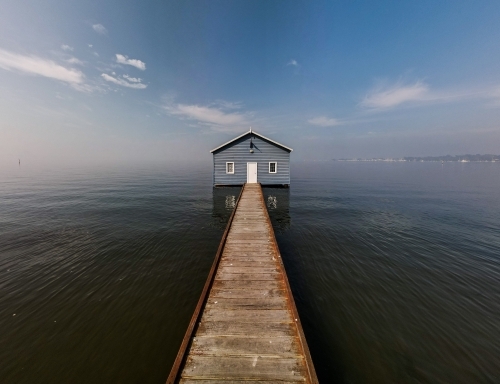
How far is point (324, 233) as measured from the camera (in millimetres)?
14352

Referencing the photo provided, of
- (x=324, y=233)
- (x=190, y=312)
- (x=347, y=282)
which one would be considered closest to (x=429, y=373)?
(x=347, y=282)

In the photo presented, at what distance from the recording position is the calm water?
528cm

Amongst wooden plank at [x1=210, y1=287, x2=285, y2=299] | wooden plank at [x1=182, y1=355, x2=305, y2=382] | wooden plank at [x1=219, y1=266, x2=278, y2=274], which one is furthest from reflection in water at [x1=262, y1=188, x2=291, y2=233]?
wooden plank at [x1=182, y1=355, x2=305, y2=382]

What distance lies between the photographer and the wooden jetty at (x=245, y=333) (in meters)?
3.74

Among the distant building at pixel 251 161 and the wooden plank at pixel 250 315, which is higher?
the distant building at pixel 251 161

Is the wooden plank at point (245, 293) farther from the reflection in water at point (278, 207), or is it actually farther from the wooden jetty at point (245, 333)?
the reflection in water at point (278, 207)

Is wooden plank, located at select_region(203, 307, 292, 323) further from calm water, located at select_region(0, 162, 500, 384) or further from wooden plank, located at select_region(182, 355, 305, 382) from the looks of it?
calm water, located at select_region(0, 162, 500, 384)

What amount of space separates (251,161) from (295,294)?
830 inches

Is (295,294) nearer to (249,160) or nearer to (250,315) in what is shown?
(250,315)

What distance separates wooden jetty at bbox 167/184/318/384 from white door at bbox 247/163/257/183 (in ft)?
66.8

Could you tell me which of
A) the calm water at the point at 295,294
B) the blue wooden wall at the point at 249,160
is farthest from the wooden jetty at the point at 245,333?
the blue wooden wall at the point at 249,160

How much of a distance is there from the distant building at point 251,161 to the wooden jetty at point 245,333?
20.4m

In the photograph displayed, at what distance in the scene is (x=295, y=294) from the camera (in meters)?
7.96

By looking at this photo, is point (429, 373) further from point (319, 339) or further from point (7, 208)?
point (7, 208)
